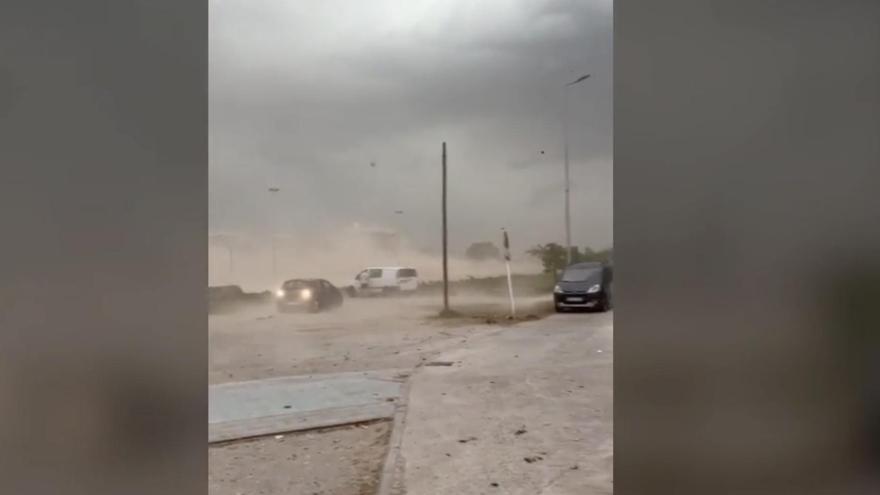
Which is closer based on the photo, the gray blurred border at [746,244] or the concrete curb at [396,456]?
the gray blurred border at [746,244]

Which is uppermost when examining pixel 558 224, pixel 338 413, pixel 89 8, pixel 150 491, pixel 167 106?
pixel 89 8

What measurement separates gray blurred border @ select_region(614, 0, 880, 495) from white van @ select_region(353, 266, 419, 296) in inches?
34.2

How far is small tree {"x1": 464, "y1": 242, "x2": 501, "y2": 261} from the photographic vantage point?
1.61 metres

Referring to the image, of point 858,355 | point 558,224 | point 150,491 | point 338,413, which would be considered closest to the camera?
point 858,355

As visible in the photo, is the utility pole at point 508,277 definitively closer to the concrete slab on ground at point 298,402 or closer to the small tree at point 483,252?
the small tree at point 483,252

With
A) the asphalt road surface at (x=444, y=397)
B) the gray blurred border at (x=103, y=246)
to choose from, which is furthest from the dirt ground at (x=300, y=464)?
the gray blurred border at (x=103, y=246)

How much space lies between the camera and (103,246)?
72 centimetres

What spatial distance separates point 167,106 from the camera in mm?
749

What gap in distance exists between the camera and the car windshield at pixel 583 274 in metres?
1.61

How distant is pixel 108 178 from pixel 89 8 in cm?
22

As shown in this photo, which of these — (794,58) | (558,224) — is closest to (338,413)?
(558,224)

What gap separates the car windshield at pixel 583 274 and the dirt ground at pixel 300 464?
82cm

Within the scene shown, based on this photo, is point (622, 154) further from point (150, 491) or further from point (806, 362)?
point (150, 491)

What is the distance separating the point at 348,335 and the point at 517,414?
61 cm
